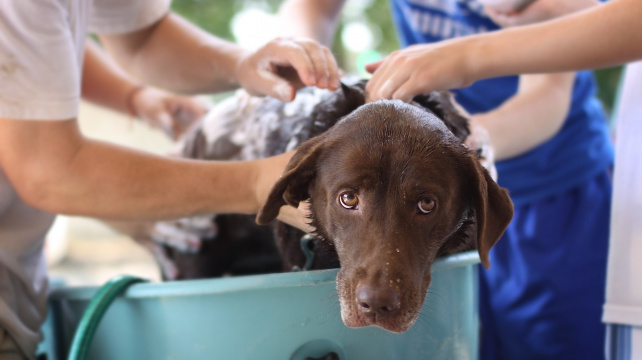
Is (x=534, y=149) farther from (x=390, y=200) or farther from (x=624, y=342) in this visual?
(x=390, y=200)

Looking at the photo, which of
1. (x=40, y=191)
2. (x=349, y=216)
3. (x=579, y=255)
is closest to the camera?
(x=349, y=216)

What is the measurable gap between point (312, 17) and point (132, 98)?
681 millimetres

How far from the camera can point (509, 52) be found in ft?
3.66

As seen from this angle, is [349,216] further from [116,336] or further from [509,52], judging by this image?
[116,336]

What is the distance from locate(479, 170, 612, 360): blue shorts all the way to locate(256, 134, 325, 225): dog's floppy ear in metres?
0.96

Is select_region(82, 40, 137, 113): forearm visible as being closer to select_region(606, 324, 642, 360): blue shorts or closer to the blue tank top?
the blue tank top

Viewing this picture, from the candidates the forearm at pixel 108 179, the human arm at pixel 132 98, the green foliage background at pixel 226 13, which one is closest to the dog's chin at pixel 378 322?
the forearm at pixel 108 179

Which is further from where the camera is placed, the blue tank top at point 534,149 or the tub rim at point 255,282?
the blue tank top at point 534,149

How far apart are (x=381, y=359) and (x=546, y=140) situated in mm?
983

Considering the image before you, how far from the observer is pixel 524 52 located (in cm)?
111

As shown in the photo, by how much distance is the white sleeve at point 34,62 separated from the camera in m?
1.06

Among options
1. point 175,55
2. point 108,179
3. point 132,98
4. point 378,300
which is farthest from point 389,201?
point 132,98

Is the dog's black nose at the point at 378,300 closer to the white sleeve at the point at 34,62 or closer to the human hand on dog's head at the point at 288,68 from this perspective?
the human hand on dog's head at the point at 288,68

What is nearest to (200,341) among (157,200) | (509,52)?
(157,200)
